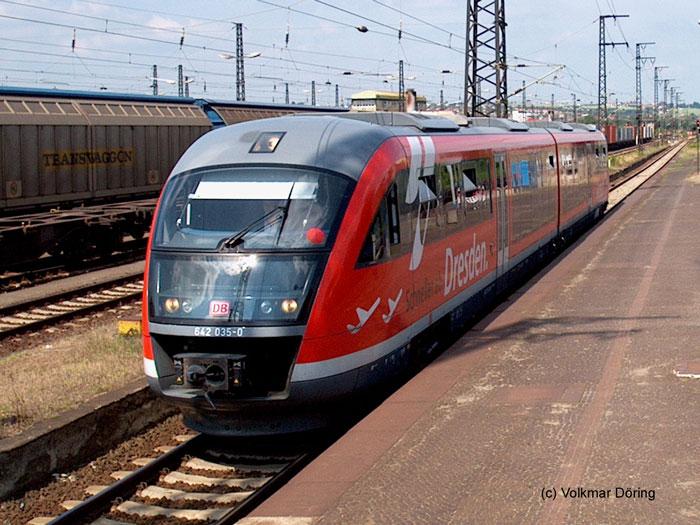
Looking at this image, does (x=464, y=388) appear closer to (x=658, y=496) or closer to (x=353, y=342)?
(x=353, y=342)

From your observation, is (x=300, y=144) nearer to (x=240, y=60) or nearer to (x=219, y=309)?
(x=219, y=309)

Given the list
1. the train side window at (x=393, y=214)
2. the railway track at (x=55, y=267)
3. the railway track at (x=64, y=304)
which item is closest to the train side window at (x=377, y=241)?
the train side window at (x=393, y=214)

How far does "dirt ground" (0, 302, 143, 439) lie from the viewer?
8500 millimetres

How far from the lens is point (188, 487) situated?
305 inches

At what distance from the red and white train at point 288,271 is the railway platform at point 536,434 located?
2.04ft

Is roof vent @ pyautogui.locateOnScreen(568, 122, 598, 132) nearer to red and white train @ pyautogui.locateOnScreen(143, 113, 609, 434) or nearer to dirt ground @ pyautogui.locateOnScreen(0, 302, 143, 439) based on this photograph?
dirt ground @ pyautogui.locateOnScreen(0, 302, 143, 439)

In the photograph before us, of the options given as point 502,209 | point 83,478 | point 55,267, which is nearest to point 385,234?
point 83,478

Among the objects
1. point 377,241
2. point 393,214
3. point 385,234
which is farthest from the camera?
point 393,214

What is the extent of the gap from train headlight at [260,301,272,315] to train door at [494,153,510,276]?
6.43m

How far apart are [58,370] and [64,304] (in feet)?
19.3

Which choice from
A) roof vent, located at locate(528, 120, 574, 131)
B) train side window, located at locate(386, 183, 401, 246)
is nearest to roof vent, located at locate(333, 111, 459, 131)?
train side window, located at locate(386, 183, 401, 246)

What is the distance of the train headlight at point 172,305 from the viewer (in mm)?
7957

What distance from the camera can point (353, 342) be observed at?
8.05 meters

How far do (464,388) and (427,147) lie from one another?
3.02m
